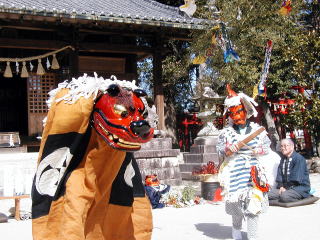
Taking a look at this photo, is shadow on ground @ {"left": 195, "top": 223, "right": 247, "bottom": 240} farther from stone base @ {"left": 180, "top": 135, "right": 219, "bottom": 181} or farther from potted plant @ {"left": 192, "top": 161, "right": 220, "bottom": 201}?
stone base @ {"left": 180, "top": 135, "right": 219, "bottom": 181}

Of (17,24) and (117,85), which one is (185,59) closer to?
(17,24)

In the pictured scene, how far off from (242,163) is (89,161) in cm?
268

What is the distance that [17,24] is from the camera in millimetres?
11219

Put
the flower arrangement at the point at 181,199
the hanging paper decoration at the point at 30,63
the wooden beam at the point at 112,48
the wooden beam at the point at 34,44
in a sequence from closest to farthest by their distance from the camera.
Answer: the flower arrangement at the point at 181,199 < the wooden beam at the point at 34,44 < the hanging paper decoration at the point at 30,63 < the wooden beam at the point at 112,48

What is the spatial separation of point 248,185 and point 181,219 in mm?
2302

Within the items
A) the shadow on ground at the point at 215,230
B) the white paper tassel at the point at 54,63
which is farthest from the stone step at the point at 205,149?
the shadow on ground at the point at 215,230

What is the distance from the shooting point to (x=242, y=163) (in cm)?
537

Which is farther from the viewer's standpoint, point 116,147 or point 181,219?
point 181,219

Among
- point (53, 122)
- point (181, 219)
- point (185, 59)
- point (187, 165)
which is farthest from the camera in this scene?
point (185, 59)

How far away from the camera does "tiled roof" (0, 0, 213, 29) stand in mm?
10275

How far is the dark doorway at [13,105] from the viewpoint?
17.0m

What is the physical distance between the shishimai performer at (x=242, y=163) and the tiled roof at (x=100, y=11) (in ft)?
20.5

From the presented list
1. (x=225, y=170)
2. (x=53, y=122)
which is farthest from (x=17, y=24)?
(x=53, y=122)

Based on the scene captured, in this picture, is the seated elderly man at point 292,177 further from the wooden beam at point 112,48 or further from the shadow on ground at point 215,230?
the wooden beam at point 112,48
